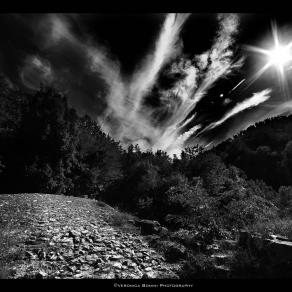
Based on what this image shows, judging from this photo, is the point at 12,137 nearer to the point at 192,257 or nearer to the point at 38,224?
the point at 38,224

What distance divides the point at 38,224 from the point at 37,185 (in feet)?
45.9

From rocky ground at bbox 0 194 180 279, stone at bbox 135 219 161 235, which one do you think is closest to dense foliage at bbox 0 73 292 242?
stone at bbox 135 219 161 235

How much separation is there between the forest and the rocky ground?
2475 millimetres

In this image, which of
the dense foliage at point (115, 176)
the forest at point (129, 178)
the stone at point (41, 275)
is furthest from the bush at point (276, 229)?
the stone at point (41, 275)

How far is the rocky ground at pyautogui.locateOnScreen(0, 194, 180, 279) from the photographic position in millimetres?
5680

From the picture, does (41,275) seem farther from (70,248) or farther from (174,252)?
(174,252)

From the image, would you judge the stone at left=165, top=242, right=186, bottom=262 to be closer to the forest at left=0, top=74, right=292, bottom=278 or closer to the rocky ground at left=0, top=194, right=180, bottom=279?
the rocky ground at left=0, top=194, right=180, bottom=279

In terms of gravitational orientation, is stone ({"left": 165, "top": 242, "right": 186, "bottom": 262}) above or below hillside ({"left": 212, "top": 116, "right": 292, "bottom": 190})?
below

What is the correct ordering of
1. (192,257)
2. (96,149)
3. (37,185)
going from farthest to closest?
(96,149)
(37,185)
(192,257)

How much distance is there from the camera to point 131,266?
625 cm

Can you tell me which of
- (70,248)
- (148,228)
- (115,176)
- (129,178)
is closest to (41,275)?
(70,248)

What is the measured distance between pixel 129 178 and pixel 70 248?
28.2 meters

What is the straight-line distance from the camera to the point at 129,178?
116 ft

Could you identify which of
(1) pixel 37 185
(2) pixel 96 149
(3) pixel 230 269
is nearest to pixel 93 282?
(3) pixel 230 269
